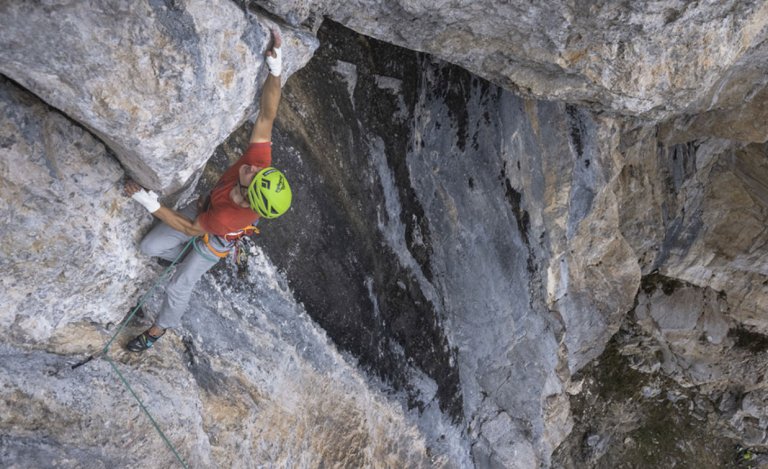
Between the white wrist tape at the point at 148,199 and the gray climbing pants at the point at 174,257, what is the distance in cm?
41

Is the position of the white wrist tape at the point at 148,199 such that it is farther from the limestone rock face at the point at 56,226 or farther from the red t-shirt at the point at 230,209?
the red t-shirt at the point at 230,209

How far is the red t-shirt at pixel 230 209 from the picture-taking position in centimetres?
504

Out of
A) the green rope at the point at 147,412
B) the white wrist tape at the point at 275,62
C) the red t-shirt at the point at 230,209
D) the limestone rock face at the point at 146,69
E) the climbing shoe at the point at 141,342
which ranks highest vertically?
the white wrist tape at the point at 275,62

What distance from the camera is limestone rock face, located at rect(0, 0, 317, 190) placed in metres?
3.56

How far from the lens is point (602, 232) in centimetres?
987

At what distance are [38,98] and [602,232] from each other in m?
8.55

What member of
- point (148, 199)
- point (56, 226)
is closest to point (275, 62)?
point (148, 199)

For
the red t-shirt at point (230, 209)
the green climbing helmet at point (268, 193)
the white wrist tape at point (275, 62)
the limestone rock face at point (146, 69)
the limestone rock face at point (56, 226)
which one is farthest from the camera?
the red t-shirt at point (230, 209)

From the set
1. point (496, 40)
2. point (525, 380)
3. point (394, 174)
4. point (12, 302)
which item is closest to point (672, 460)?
point (525, 380)

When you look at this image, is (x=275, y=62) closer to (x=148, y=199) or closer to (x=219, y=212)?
(x=219, y=212)

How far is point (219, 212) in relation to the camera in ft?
16.7

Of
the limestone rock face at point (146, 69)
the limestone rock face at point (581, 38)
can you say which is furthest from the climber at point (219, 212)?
the limestone rock face at point (581, 38)

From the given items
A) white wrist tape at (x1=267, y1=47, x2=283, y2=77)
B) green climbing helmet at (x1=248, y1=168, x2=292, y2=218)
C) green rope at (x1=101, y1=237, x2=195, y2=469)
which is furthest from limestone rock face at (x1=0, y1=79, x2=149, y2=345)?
white wrist tape at (x1=267, y1=47, x2=283, y2=77)

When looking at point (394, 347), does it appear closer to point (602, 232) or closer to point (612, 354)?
point (602, 232)
